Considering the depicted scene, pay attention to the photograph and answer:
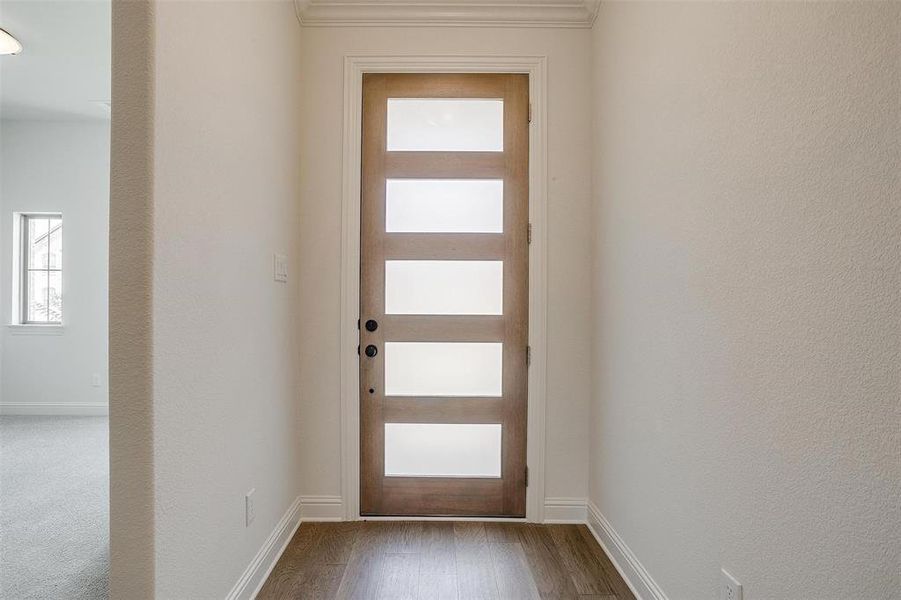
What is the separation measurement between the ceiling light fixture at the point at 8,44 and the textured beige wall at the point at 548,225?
2135 millimetres

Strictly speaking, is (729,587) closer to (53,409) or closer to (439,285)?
(439,285)

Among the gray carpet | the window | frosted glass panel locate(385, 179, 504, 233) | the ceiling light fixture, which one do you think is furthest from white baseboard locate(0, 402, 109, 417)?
frosted glass panel locate(385, 179, 504, 233)

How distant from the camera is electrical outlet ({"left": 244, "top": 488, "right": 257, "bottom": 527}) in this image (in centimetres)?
177

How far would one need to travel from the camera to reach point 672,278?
5.28 feet

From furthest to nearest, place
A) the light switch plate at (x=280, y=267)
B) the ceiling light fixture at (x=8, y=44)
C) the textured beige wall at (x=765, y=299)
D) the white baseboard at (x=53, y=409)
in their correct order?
1. the white baseboard at (x=53, y=409)
2. the ceiling light fixture at (x=8, y=44)
3. the light switch plate at (x=280, y=267)
4. the textured beige wall at (x=765, y=299)

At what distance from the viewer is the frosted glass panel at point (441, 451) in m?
2.53

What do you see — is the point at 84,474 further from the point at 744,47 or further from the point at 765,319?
the point at 744,47

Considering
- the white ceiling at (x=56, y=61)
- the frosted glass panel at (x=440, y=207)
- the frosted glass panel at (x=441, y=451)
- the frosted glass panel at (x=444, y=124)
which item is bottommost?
the frosted glass panel at (x=441, y=451)

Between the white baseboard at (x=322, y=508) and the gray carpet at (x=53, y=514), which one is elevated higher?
the white baseboard at (x=322, y=508)

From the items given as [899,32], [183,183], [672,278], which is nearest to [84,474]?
[183,183]

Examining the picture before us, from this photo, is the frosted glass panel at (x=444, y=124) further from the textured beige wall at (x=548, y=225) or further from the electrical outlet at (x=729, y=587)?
the electrical outlet at (x=729, y=587)

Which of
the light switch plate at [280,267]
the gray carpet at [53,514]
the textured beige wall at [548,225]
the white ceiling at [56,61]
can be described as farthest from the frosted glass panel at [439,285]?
the white ceiling at [56,61]

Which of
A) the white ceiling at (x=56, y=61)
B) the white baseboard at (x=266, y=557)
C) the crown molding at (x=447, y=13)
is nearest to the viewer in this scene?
the white baseboard at (x=266, y=557)

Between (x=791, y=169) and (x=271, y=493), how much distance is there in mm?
2180
